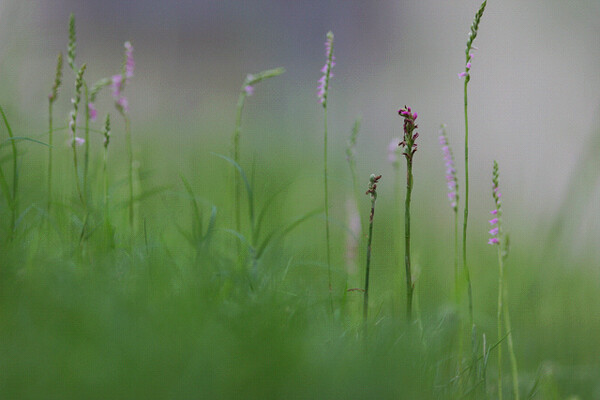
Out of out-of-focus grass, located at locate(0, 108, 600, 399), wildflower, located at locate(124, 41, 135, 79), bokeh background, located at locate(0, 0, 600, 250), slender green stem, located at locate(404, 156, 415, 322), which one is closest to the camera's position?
out-of-focus grass, located at locate(0, 108, 600, 399)

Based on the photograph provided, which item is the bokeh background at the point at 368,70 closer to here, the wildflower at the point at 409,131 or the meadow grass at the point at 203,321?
the meadow grass at the point at 203,321

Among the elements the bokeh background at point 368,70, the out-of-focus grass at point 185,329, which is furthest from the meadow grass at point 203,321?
the bokeh background at point 368,70

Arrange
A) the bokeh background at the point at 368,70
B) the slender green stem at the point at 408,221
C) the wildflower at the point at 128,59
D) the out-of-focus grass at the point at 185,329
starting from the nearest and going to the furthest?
the out-of-focus grass at the point at 185,329, the slender green stem at the point at 408,221, the wildflower at the point at 128,59, the bokeh background at the point at 368,70

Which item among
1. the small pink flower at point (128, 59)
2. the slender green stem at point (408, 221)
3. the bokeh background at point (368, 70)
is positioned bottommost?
the slender green stem at point (408, 221)

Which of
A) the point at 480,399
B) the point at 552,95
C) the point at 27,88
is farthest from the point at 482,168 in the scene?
the point at 480,399

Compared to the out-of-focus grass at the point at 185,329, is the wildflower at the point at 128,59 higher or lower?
higher

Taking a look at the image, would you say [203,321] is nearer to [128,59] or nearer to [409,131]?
[409,131]

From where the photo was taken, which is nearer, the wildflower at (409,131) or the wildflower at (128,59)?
the wildflower at (409,131)

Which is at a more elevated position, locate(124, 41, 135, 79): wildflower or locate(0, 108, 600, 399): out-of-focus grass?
locate(124, 41, 135, 79): wildflower

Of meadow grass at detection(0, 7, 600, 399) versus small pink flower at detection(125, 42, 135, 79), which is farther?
small pink flower at detection(125, 42, 135, 79)

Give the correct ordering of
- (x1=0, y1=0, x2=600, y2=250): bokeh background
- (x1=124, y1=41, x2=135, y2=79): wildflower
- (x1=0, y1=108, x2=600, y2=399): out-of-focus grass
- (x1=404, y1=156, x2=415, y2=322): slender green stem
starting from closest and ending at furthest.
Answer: (x1=0, y1=108, x2=600, y2=399): out-of-focus grass, (x1=404, y1=156, x2=415, y2=322): slender green stem, (x1=124, y1=41, x2=135, y2=79): wildflower, (x1=0, y1=0, x2=600, y2=250): bokeh background

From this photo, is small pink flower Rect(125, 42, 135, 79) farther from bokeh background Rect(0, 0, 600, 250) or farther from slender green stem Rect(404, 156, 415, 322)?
bokeh background Rect(0, 0, 600, 250)

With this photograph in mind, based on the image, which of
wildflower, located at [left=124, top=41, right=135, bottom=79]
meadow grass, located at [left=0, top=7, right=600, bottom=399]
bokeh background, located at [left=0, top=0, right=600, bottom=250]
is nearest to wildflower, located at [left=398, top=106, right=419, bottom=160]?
meadow grass, located at [left=0, top=7, right=600, bottom=399]

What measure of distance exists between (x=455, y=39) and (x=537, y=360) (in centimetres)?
376
